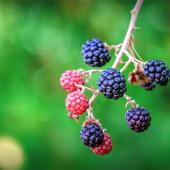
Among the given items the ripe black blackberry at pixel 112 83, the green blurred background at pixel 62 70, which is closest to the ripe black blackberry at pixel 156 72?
the ripe black blackberry at pixel 112 83

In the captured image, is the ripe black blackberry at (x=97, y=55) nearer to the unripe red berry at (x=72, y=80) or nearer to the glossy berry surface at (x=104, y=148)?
the unripe red berry at (x=72, y=80)

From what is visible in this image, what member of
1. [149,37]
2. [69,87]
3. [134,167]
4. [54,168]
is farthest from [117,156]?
[69,87]

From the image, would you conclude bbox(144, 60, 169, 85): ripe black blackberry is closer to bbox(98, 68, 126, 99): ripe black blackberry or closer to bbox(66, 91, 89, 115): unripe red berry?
bbox(98, 68, 126, 99): ripe black blackberry

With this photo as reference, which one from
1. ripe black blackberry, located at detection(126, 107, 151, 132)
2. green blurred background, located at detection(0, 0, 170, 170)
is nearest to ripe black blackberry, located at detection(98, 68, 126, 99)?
ripe black blackberry, located at detection(126, 107, 151, 132)

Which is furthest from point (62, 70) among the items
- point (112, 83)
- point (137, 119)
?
point (112, 83)

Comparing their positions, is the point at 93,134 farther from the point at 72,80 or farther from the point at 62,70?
the point at 62,70
